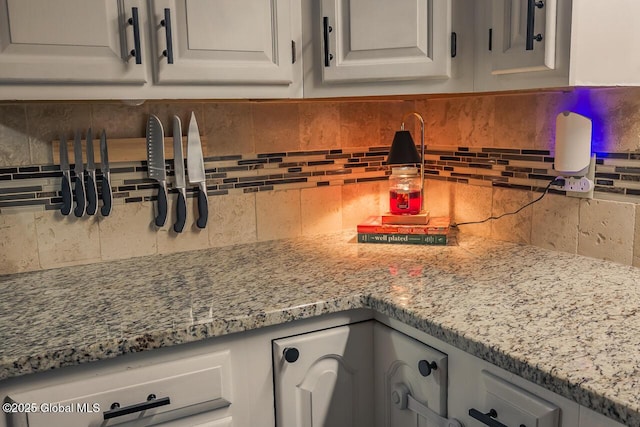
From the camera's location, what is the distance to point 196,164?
178 cm

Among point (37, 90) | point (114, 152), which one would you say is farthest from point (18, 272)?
point (37, 90)

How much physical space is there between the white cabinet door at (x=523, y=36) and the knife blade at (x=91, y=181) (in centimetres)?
109

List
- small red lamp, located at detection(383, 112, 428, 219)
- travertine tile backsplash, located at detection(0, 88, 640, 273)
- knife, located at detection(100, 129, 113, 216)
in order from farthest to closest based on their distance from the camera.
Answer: small red lamp, located at detection(383, 112, 428, 219) < knife, located at detection(100, 129, 113, 216) < travertine tile backsplash, located at detection(0, 88, 640, 273)

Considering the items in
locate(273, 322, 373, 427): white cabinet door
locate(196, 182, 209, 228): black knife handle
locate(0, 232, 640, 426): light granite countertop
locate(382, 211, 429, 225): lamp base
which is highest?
locate(196, 182, 209, 228): black knife handle

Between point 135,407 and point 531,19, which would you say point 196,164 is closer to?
point 135,407

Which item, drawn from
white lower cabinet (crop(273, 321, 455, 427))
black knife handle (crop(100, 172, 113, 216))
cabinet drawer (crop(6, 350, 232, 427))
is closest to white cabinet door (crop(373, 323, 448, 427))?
white lower cabinet (crop(273, 321, 455, 427))

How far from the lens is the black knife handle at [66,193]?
5.38ft

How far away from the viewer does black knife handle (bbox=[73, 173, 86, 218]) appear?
165 cm

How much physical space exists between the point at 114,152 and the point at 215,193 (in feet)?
1.06

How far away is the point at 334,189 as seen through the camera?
205cm

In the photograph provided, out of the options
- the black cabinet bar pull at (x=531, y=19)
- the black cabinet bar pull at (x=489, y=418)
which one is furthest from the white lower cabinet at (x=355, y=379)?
the black cabinet bar pull at (x=531, y=19)

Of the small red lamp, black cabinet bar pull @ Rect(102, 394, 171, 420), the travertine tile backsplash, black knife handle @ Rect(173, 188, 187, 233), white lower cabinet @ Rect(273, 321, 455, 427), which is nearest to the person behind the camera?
black cabinet bar pull @ Rect(102, 394, 171, 420)

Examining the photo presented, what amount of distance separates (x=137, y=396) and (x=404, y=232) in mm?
964

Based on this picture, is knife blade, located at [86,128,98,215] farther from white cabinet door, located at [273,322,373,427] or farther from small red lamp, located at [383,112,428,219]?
small red lamp, located at [383,112,428,219]
